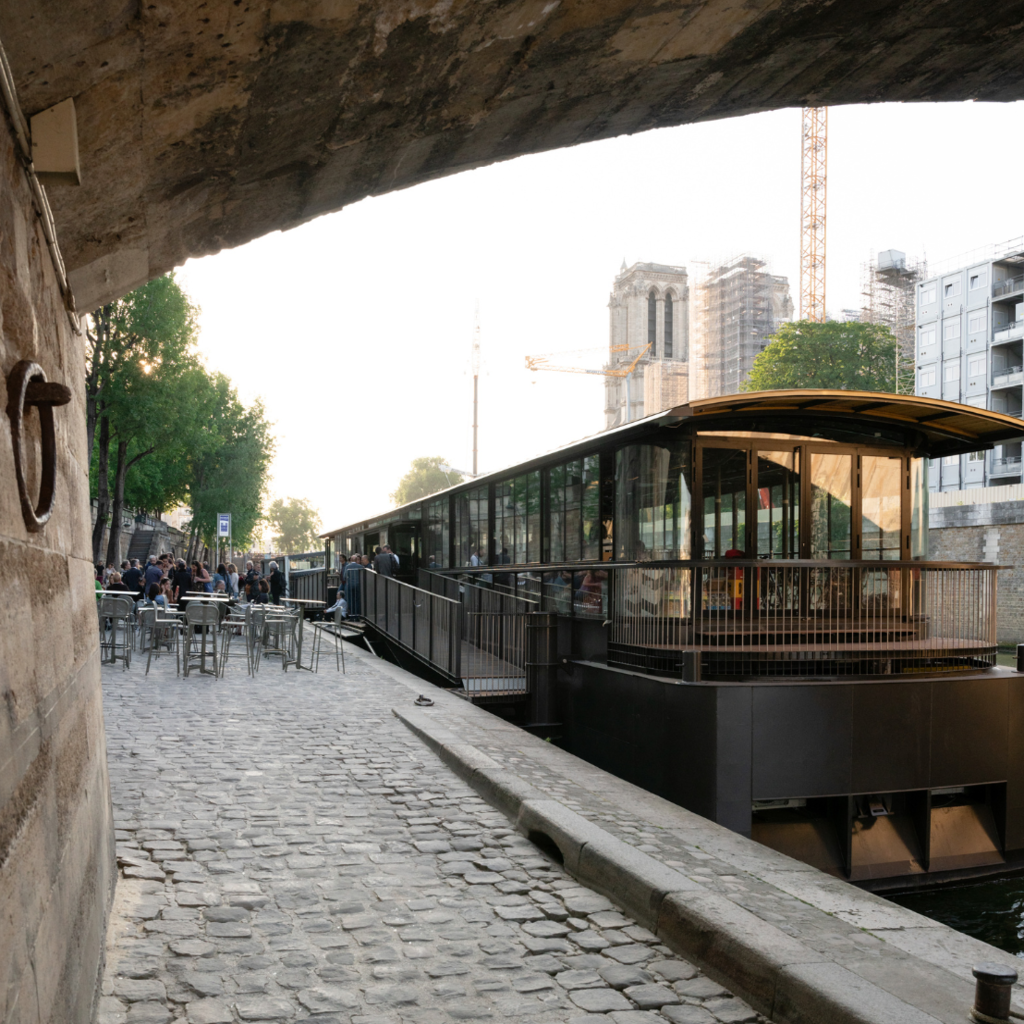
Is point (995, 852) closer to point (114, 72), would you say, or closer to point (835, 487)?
point (835, 487)

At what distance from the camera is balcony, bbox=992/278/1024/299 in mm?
63438

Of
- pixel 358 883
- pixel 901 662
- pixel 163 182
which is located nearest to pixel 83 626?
pixel 163 182

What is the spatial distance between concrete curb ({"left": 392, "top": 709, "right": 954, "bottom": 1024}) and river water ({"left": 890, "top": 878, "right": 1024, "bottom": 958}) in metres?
3.94

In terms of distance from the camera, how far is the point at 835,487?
11477mm

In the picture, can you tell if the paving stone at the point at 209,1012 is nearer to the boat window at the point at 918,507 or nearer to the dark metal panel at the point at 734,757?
the dark metal panel at the point at 734,757

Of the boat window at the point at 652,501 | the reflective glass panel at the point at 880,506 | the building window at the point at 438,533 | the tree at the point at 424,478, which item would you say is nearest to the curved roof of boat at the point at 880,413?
the reflective glass panel at the point at 880,506

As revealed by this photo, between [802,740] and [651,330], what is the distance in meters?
104

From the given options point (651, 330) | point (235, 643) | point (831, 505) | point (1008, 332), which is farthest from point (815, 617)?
point (651, 330)

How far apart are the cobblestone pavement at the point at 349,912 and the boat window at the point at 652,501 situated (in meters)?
3.94

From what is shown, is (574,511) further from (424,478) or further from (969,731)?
(424,478)

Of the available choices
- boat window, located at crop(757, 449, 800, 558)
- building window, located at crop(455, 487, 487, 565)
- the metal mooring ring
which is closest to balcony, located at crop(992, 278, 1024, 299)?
building window, located at crop(455, 487, 487, 565)

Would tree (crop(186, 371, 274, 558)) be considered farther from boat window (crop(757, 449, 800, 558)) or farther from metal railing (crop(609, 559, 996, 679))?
metal railing (crop(609, 559, 996, 679))

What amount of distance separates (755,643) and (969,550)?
3223 centimetres

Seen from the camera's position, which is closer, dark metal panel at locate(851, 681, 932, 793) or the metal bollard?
the metal bollard
